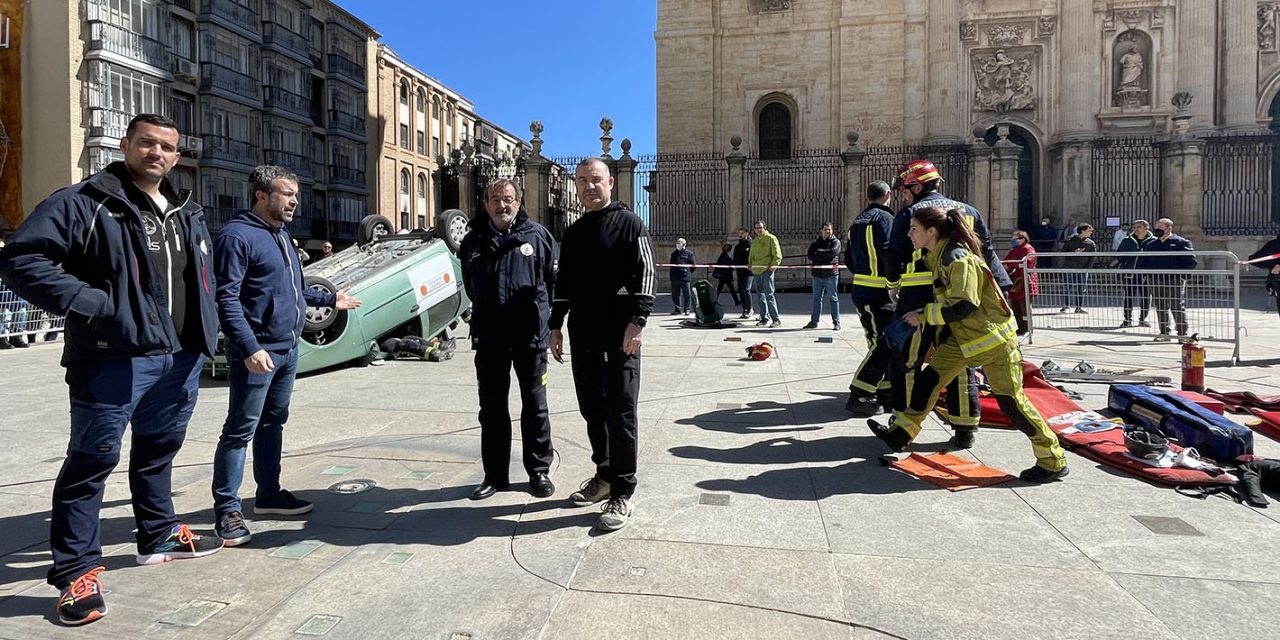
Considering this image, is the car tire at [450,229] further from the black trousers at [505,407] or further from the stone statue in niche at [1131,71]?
the stone statue in niche at [1131,71]

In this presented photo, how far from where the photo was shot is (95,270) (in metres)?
2.84

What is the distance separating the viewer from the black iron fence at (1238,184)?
21984 mm

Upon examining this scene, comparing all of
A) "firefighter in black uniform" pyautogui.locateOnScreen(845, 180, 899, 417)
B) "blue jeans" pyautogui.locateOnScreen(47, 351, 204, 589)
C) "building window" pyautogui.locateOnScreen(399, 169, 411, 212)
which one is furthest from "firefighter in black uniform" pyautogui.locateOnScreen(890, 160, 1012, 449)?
"building window" pyautogui.locateOnScreen(399, 169, 411, 212)

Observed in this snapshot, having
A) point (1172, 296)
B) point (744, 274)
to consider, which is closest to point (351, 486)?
point (1172, 296)

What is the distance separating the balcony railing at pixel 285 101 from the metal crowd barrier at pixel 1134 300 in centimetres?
3651

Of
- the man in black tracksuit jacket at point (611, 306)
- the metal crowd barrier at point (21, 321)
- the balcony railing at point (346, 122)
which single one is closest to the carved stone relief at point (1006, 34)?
the man in black tracksuit jacket at point (611, 306)

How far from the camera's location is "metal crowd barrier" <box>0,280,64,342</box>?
11.5 metres

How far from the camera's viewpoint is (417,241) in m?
9.99

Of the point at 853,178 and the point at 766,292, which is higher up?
the point at 853,178

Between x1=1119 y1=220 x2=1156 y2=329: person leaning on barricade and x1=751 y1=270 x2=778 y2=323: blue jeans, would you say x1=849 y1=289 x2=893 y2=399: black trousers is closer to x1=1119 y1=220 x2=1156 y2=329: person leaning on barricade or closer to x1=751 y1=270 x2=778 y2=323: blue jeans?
x1=1119 y1=220 x2=1156 y2=329: person leaning on barricade

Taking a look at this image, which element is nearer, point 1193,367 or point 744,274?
point 1193,367

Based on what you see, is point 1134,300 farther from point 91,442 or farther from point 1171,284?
point 91,442

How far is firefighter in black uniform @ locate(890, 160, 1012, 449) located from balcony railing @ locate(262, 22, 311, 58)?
39351 mm

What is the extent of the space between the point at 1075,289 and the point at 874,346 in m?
7.55
